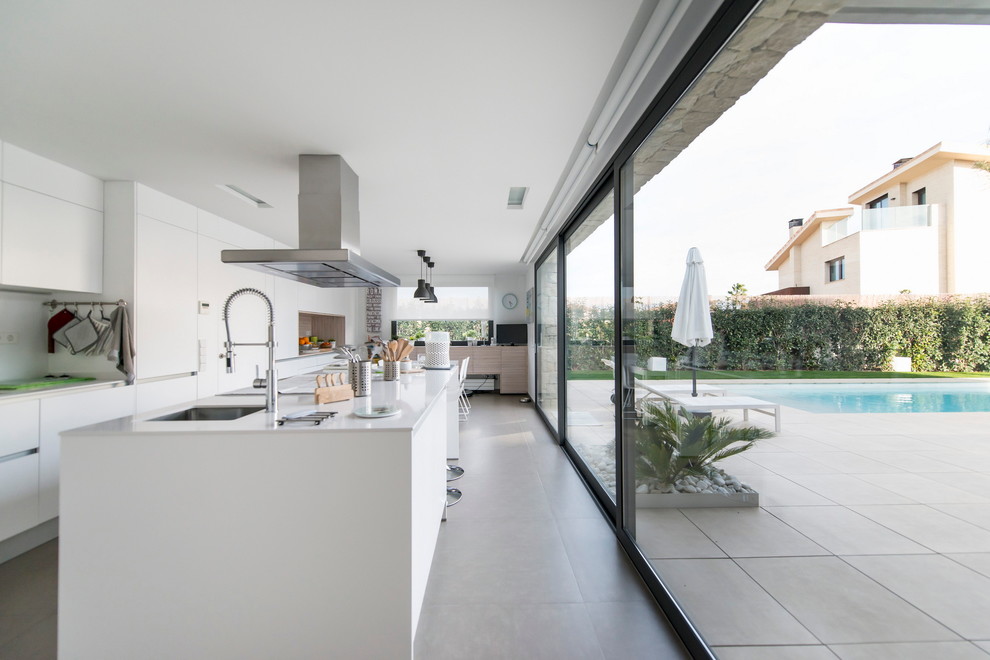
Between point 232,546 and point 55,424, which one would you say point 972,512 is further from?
point 55,424

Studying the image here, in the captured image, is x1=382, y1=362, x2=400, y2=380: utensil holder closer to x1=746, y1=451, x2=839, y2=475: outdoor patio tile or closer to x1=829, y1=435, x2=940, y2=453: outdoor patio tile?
x1=746, y1=451, x2=839, y2=475: outdoor patio tile

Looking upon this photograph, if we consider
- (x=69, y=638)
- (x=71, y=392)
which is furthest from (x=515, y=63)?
(x=71, y=392)

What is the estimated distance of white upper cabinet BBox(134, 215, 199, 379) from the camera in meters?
3.34

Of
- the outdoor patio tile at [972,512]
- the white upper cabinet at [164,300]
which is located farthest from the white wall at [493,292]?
the outdoor patio tile at [972,512]

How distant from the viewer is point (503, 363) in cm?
780

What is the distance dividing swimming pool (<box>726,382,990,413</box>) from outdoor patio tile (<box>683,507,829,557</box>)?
34cm

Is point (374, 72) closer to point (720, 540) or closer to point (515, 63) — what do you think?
point (515, 63)

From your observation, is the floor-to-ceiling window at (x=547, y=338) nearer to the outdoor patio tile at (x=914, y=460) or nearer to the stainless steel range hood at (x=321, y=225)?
the stainless steel range hood at (x=321, y=225)

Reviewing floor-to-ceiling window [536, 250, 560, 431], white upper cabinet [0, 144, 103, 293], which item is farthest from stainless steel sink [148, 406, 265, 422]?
floor-to-ceiling window [536, 250, 560, 431]

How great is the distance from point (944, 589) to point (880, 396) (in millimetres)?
337

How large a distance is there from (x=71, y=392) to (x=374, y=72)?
2836mm

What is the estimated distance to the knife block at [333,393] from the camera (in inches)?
82.9

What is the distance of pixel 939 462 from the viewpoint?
0.73 m

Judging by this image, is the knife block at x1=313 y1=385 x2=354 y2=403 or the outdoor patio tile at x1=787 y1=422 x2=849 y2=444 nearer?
the outdoor patio tile at x1=787 y1=422 x2=849 y2=444
